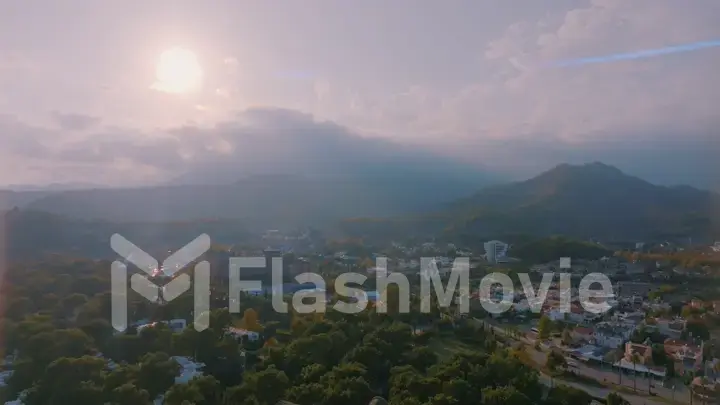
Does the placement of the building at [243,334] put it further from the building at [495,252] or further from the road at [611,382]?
the building at [495,252]

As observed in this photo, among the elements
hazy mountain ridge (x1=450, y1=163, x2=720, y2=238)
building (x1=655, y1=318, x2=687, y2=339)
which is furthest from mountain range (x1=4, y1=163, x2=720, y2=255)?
building (x1=655, y1=318, x2=687, y2=339)

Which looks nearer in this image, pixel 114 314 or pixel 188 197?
pixel 114 314

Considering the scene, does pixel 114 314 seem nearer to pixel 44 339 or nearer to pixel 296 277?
pixel 44 339

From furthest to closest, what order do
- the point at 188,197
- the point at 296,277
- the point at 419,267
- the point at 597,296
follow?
the point at 188,197
the point at 419,267
the point at 296,277
the point at 597,296

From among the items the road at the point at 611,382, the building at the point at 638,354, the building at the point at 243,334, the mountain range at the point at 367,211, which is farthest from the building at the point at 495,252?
the building at the point at 243,334

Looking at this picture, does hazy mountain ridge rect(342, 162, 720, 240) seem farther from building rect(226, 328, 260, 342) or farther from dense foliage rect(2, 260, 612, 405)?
building rect(226, 328, 260, 342)

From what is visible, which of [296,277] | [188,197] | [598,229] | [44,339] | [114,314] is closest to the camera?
[44,339]

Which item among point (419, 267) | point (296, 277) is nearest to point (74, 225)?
point (296, 277)

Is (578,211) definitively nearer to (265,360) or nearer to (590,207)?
(590,207)

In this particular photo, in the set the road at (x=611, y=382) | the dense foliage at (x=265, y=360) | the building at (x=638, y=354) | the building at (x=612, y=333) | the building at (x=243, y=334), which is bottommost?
the road at (x=611, y=382)
